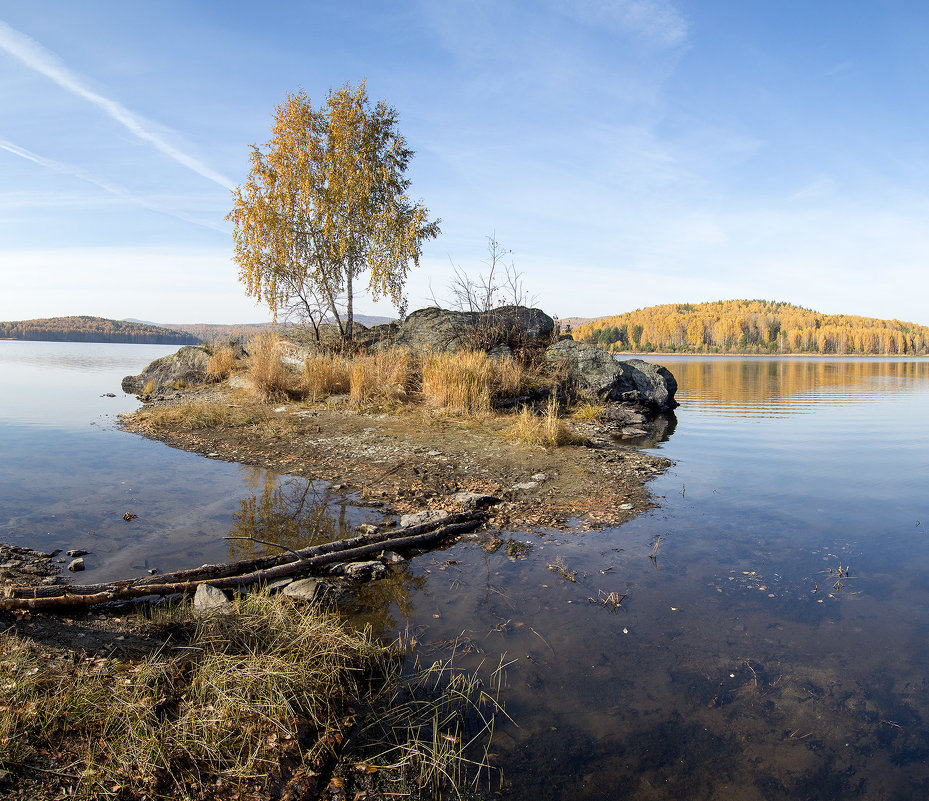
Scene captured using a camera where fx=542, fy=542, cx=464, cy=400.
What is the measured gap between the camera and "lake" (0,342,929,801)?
8.79 feet

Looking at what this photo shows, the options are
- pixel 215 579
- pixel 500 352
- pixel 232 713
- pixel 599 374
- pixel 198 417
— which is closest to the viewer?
pixel 232 713

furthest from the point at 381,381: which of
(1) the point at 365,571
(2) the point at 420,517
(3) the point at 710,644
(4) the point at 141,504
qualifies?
(3) the point at 710,644

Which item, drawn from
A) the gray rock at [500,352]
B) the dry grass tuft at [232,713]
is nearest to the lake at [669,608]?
the dry grass tuft at [232,713]

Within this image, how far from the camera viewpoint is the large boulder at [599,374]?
44.4ft

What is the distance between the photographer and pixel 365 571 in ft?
15.0

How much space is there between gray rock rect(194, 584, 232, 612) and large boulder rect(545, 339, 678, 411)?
413 inches

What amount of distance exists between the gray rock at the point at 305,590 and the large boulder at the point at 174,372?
14053mm

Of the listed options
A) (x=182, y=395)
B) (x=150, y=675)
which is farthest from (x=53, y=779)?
(x=182, y=395)

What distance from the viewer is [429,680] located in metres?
3.18

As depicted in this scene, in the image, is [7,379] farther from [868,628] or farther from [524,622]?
[868,628]

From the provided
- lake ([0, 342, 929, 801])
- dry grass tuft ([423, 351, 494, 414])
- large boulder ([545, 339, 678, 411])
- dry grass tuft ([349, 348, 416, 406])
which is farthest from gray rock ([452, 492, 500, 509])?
large boulder ([545, 339, 678, 411])

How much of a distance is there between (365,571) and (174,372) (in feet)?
53.7

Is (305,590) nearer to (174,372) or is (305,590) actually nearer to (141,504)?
(141,504)

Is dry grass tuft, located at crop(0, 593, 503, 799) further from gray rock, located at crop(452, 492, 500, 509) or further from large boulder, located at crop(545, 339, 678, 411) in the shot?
large boulder, located at crop(545, 339, 678, 411)
